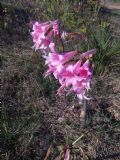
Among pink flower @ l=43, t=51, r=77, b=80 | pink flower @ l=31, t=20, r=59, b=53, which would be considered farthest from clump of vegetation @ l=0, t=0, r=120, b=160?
pink flower @ l=43, t=51, r=77, b=80

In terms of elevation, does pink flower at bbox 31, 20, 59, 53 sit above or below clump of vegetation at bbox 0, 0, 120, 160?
above

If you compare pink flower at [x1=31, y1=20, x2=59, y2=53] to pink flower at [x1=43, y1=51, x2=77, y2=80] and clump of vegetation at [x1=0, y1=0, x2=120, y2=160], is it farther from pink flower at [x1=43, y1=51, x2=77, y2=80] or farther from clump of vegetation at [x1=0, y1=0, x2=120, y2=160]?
pink flower at [x1=43, y1=51, x2=77, y2=80]

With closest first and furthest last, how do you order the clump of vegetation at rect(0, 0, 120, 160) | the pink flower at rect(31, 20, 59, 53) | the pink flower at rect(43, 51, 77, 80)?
1. the pink flower at rect(43, 51, 77, 80)
2. the pink flower at rect(31, 20, 59, 53)
3. the clump of vegetation at rect(0, 0, 120, 160)

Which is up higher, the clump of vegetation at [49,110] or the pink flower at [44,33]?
the pink flower at [44,33]

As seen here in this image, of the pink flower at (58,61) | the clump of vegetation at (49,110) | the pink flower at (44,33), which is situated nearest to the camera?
the pink flower at (58,61)

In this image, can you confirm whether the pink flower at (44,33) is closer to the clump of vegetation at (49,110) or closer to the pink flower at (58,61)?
the clump of vegetation at (49,110)

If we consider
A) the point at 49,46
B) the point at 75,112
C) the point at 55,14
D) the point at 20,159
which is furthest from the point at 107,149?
the point at 55,14

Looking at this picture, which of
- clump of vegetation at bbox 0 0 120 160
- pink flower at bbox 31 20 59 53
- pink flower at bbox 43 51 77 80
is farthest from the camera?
clump of vegetation at bbox 0 0 120 160

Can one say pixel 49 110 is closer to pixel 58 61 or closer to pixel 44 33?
pixel 44 33

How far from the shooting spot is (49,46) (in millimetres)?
3635

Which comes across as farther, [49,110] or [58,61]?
[49,110]

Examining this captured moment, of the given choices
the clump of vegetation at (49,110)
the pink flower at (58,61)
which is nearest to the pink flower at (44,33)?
the clump of vegetation at (49,110)

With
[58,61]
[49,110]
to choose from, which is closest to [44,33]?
[58,61]

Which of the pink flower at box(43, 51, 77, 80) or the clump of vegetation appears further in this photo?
the clump of vegetation
